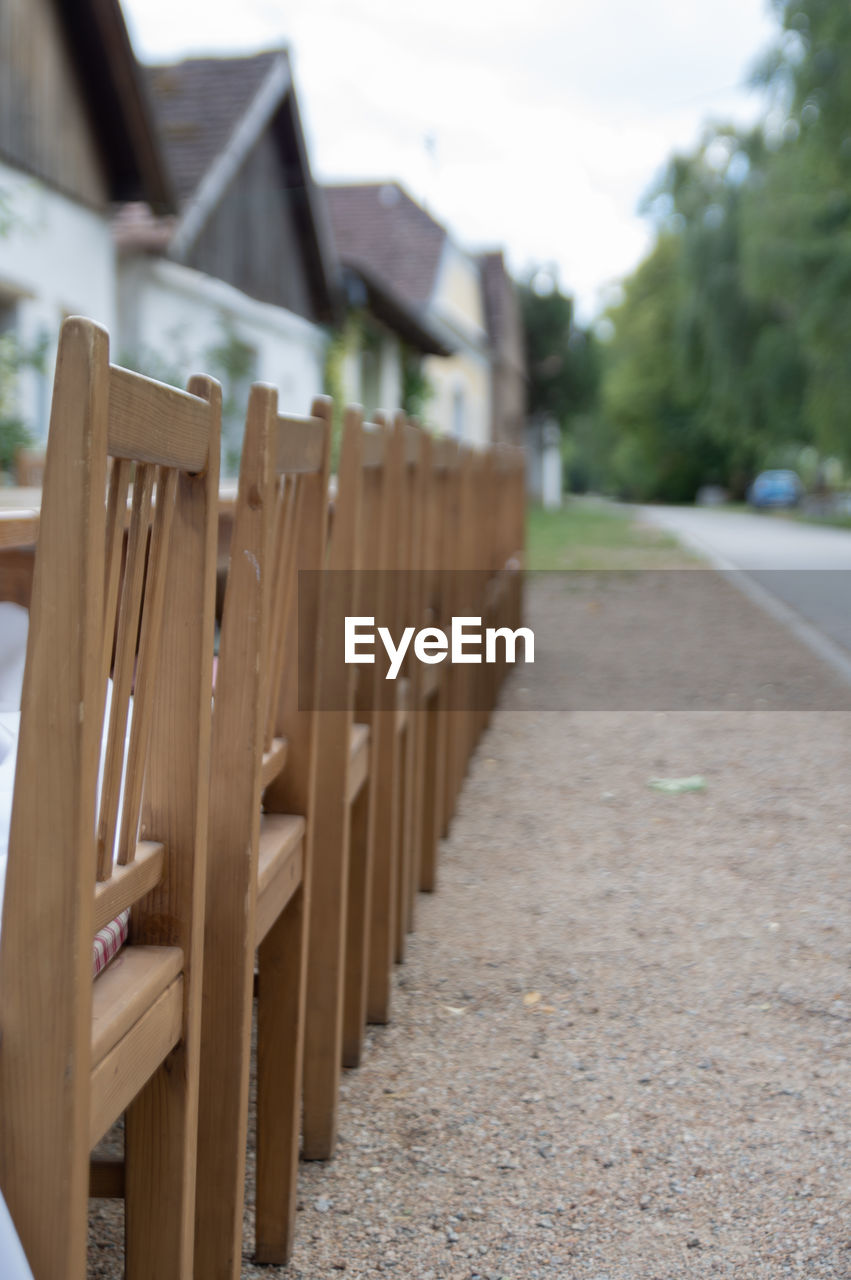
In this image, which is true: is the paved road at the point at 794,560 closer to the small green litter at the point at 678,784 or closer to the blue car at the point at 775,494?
the small green litter at the point at 678,784

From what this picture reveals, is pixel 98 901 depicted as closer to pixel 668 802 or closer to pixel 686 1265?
pixel 686 1265

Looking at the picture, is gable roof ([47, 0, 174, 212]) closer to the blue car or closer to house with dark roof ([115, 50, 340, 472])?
house with dark roof ([115, 50, 340, 472])

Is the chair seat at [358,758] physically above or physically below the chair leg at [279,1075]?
above

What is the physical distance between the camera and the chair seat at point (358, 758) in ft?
8.11

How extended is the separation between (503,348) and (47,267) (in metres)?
26.1

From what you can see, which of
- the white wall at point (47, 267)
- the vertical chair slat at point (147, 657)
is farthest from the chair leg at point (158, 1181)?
the white wall at point (47, 267)

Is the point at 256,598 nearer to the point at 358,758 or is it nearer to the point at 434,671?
the point at 358,758

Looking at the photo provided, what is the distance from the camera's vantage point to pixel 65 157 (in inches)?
447

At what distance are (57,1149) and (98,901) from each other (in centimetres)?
21

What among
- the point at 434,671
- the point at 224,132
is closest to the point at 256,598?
the point at 434,671

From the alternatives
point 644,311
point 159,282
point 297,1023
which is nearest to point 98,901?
point 297,1023

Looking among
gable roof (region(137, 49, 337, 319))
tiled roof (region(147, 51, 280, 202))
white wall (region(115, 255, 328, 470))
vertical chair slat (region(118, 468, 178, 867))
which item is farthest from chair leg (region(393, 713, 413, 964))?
tiled roof (region(147, 51, 280, 202))

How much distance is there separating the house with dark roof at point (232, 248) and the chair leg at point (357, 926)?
26.9 ft

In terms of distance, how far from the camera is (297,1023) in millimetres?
2039
